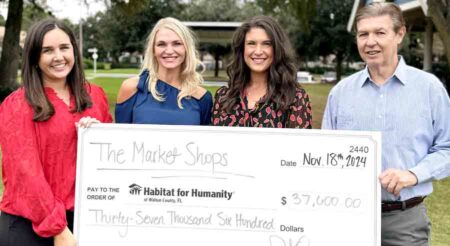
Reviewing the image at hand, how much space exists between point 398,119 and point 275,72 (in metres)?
0.83

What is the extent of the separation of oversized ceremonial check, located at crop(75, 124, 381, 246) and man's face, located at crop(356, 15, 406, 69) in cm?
42

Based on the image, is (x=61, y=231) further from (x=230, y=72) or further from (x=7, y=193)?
(x=230, y=72)

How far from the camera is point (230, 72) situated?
3.72 metres

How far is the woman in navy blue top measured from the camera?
3.74 meters

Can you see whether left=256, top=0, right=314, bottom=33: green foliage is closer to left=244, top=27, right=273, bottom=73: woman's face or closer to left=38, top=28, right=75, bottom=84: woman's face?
left=244, top=27, right=273, bottom=73: woman's face

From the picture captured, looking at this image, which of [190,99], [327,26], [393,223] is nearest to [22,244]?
[190,99]

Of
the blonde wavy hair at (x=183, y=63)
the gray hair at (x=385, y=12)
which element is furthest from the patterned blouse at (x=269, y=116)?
the gray hair at (x=385, y=12)

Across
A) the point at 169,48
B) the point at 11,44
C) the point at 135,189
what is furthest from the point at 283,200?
the point at 11,44

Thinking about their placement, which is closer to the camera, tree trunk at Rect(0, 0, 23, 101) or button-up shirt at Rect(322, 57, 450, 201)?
button-up shirt at Rect(322, 57, 450, 201)

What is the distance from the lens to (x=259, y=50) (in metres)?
3.55

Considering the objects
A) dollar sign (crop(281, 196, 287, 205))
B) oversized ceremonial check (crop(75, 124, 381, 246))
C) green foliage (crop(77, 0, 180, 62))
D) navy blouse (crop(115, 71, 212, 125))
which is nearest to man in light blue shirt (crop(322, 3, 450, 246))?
oversized ceremonial check (crop(75, 124, 381, 246))

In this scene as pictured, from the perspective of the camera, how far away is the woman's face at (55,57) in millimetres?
3037

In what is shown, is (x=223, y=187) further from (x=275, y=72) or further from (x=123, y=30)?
(x=123, y=30)

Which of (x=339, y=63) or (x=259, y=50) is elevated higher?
(x=339, y=63)
